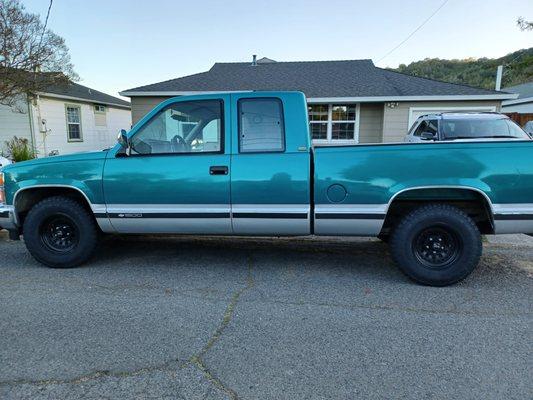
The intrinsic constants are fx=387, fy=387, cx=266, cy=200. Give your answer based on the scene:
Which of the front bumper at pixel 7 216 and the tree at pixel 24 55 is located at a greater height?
the tree at pixel 24 55

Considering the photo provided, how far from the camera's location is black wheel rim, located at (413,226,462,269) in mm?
4191

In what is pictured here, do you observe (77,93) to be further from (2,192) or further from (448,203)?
(448,203)

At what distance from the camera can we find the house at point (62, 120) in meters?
15.5

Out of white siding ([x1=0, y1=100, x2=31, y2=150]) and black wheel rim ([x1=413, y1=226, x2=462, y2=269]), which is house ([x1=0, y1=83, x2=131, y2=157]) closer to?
white siding ([x1=0, y1=100, x2=31, y2=150])

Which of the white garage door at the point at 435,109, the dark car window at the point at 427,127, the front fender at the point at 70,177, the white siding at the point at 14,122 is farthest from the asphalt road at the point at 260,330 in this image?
the white siding at the point at 14,122

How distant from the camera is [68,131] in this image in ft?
59.7

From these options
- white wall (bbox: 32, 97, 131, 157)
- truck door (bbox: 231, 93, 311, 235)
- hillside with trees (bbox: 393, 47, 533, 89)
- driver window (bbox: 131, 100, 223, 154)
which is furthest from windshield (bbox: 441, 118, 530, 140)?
hillside with trees (bbox: 393, 47, 533, 89)

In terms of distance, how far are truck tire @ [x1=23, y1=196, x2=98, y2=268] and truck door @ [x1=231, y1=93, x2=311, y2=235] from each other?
1.84 m

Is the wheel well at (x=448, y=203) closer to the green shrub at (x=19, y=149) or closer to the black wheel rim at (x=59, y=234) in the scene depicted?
the black wheel rim at (x=59, y=234)

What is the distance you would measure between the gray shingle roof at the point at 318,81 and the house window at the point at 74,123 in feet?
21.4

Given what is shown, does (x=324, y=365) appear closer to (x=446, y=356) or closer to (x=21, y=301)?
(x=446, y=356)

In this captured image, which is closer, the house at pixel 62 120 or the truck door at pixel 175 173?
the truck door at pixel 175 173

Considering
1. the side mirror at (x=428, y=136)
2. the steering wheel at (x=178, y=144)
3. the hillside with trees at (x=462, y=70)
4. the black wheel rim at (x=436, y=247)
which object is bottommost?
the black wheel rim at (x=436, y=247)

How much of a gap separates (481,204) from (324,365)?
275cm
